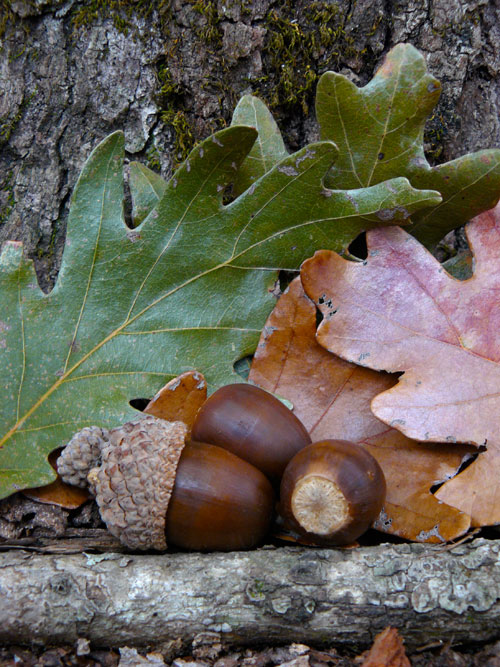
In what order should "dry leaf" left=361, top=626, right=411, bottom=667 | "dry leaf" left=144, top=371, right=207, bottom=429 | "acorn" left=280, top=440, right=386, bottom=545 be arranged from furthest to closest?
"dry leaf" left=144, top=371, right=207, bottom=429 → "acorn" left=280, top=440, right=386, bottom=545 → "dry leaf" left=361, top=626, right=411, bottom=667

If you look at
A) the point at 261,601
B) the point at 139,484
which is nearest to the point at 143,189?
the point at 139,484

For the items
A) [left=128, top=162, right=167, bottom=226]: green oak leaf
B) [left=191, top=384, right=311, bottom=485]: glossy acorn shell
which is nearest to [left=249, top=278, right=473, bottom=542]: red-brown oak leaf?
[left=191, top=384, right=311, bottom=485]: glossy acorn shell

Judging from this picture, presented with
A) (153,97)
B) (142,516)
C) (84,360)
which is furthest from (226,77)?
(142,516)

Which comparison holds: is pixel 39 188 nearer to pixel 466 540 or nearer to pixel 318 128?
pixel 318 128

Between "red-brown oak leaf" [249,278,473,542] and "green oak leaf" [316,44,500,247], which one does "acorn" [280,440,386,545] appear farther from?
"green oak leaf" [316,44,500,247]

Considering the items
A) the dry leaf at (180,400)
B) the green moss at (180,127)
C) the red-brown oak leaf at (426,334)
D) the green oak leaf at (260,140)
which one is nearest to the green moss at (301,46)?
the green oak leaf at (260,140)

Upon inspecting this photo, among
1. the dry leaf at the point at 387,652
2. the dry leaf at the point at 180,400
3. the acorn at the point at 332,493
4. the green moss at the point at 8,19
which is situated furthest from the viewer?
the green moss at the point at 8,19

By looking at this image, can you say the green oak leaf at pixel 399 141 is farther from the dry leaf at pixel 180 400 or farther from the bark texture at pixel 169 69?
the dry leaf at pixel 180 400
